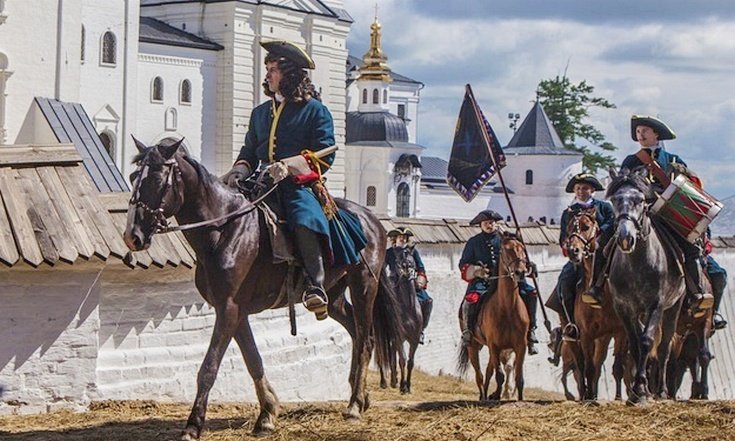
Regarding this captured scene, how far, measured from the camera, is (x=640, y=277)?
440 inches

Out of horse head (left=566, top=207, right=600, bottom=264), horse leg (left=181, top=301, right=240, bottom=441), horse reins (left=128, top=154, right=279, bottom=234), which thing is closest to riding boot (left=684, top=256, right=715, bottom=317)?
horse head (left=566, top=207, right=600, bottom=264)

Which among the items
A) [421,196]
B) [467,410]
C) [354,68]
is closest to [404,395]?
[467,410]

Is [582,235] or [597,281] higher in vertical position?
[582,235]

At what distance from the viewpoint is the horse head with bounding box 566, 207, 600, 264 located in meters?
12.5

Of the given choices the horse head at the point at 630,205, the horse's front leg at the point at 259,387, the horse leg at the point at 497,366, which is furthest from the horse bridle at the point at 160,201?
the horse leg at the point at 497,366

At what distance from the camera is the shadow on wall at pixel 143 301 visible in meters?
12.2

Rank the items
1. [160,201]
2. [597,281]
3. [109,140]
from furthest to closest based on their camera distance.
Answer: [109,140] → [597,281] → [160,201]

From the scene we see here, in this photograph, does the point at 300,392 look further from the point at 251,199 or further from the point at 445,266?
the point at 445,266

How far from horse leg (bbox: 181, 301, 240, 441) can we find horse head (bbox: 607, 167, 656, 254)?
2.97 metres

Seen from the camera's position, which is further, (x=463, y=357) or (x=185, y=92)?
(x=185, y=92)

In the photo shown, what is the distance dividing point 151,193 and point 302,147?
4.62 ft

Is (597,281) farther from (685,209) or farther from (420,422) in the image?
(420,422)

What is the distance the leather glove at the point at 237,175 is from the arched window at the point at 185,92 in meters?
61.7

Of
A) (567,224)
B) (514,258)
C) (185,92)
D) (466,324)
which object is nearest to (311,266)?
(567,224)
